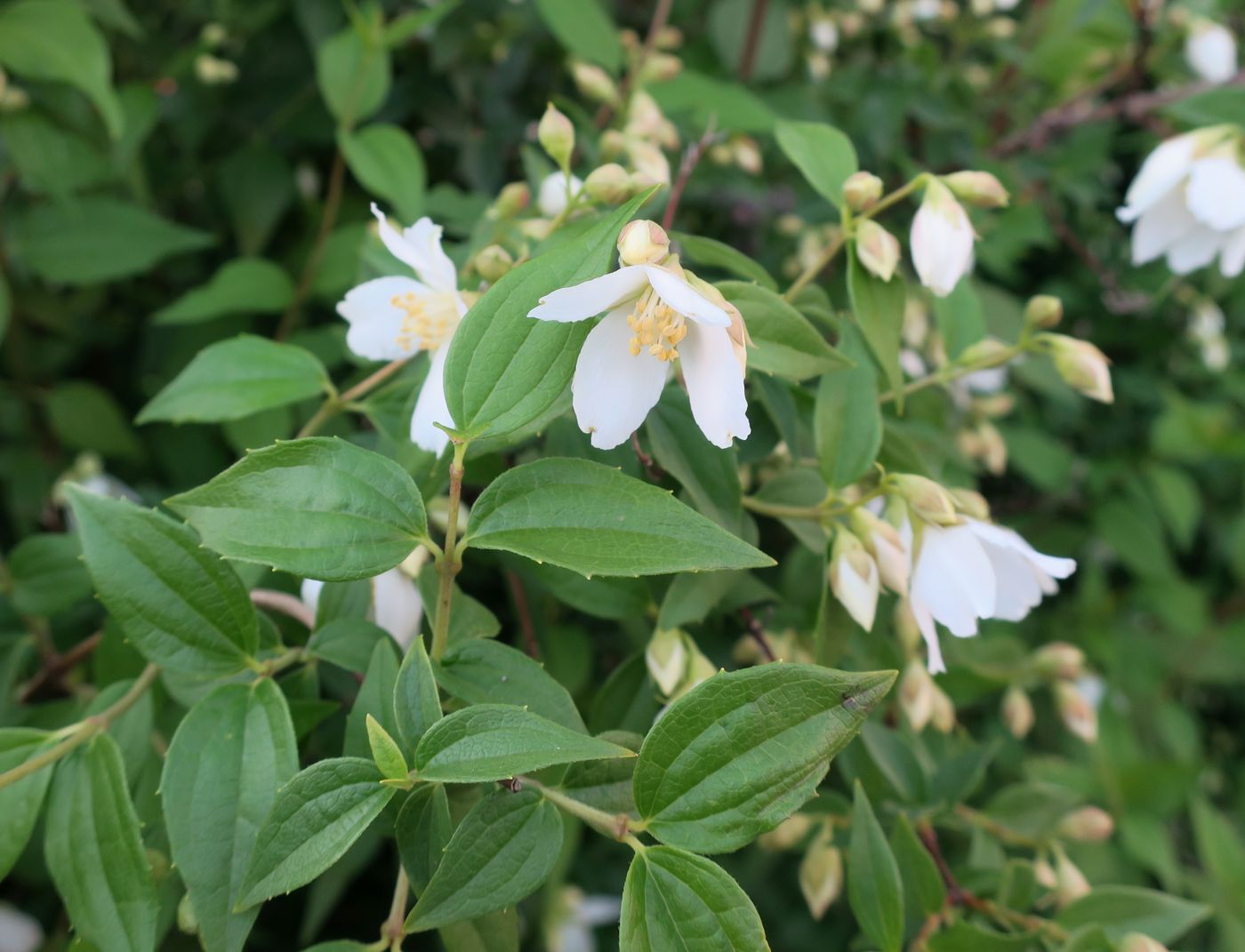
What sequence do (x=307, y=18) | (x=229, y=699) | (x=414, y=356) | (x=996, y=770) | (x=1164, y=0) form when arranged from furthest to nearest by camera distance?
1. (x=1164, y=0)
2. (x=996, y=770)
3. (x=307, y=18)
4. (x=414, y=356)
5. (x=229, y=699)

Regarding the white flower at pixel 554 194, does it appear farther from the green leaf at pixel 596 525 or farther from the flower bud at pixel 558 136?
the green leaf at pixel 596 525

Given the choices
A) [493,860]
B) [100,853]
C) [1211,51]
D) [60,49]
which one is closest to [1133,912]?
[493,860]

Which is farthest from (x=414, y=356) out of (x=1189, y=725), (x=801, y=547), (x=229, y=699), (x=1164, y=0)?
(x=1189, y=725)

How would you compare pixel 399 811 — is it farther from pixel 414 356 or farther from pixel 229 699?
pixel 414 356

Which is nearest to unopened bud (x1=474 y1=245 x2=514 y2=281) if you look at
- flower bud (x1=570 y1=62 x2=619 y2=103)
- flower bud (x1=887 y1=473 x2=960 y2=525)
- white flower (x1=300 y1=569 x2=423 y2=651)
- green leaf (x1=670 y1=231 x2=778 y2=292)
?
green leaf (x1=670 y1=231 x2=778 y2=292)

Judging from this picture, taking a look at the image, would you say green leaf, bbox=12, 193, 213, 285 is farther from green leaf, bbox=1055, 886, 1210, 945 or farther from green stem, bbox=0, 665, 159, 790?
green leaf, bbox=1055, 886, 1210, 945

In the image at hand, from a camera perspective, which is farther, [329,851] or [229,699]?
[229,699]

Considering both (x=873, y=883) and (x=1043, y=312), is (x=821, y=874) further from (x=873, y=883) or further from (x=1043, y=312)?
A: (x=1043, y=312)
